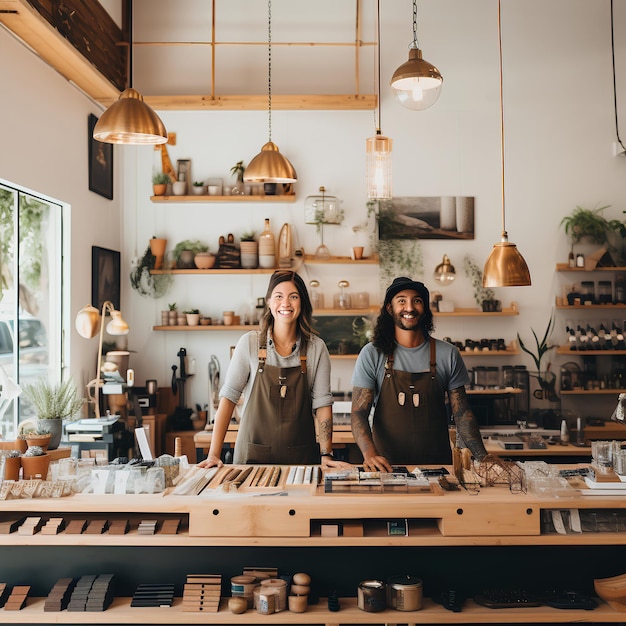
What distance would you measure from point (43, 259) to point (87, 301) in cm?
67

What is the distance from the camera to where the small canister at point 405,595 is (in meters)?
2.70

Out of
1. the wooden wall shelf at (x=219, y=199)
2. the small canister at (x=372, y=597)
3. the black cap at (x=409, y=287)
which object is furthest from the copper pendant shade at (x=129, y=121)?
the wooden wall shelf at (x=219, y=199)

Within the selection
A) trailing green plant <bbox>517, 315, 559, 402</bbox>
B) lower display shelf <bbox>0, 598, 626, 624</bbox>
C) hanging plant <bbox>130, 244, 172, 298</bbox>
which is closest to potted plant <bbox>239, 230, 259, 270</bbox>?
hanging plant <bbox>130, 244, 172, 298</bbox>

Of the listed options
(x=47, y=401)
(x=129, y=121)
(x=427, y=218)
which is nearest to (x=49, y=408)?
(x=47, y=401)

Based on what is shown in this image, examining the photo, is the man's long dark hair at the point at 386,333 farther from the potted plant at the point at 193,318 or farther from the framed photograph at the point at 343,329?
the potted plant at the point at 193,318

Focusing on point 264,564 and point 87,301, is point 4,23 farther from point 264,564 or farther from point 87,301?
point 264,564

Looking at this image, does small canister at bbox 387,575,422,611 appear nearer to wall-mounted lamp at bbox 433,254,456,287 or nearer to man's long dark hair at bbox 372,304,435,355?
man's long dark hair at bbox 372,304,435,355

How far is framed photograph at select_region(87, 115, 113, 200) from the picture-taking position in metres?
5.95

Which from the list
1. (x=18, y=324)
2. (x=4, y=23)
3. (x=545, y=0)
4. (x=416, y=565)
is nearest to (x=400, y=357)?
(x=416, y=565)

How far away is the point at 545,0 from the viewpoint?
22.0ft

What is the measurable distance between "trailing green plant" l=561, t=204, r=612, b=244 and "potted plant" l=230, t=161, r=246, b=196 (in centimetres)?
295

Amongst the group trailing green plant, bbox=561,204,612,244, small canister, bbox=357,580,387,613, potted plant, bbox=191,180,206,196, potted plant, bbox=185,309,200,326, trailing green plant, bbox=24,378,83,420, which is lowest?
small canister, bbox=357,580,387,613

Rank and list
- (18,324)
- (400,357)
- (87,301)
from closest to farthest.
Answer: (400,357)
(18,324)
(87,301)

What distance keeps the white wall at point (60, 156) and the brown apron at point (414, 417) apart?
2785 mm
